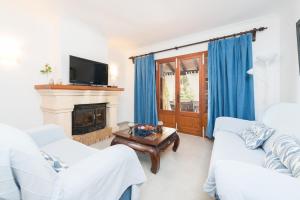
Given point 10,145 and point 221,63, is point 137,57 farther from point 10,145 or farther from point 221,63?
point 10,145

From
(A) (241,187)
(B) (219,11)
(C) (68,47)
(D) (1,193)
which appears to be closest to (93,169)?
(D) (1,193)

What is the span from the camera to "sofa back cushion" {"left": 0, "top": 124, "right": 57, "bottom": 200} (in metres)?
0.64

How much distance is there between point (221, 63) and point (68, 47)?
3.12 metres

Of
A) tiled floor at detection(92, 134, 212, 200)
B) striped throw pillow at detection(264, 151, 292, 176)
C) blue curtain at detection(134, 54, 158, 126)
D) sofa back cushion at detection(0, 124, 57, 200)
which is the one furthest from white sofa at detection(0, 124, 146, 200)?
blue curtain at detection(134, 54, 158, 126)

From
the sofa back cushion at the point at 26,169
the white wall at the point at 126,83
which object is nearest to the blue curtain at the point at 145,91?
the white wall at the point at 126,83

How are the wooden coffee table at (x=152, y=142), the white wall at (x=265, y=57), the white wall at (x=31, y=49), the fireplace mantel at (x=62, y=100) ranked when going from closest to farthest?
the wooden coffee table at (x=152, y=142) < the white wall at (x=31, y=49) < the fireplace mantel at (x=62, y=100) < the white wall at (x=265, y=57)

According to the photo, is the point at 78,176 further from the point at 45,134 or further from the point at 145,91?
the point at 145,91

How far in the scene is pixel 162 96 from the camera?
4035mm

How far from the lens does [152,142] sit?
1.84m

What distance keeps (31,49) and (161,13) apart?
239 centimetres

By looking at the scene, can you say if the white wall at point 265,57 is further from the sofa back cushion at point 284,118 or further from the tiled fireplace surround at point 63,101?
the tiled fireplace surround at point 63,101

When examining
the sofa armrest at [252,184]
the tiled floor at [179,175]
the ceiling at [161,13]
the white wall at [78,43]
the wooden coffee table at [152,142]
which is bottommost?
the tiled floor at [179,175]

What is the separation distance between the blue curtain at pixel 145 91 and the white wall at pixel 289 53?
2.67 metres

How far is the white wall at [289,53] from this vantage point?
6.67ft
